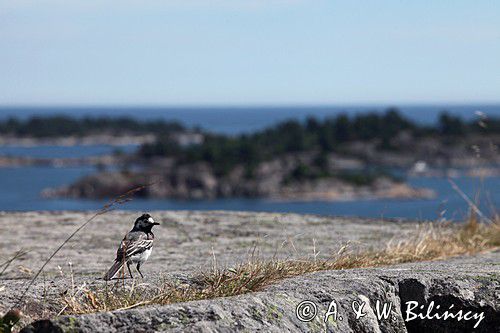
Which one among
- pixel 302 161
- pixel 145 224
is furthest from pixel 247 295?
pixel 302 161

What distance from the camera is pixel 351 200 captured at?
7825cm

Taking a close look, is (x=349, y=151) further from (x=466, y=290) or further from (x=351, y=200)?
(x=466, y=290)

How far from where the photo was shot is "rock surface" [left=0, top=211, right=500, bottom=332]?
3438mm

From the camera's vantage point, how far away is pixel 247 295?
149 inches

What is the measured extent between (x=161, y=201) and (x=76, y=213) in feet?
244

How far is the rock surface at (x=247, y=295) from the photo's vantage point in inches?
135

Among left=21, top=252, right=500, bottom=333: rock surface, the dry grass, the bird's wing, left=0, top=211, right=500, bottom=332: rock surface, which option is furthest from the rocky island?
left=21, top=252, right=500, bottom=333: rock surface

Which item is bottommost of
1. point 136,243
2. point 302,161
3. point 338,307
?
point 302,161

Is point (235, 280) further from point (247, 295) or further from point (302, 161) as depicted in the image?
point (302, 161)

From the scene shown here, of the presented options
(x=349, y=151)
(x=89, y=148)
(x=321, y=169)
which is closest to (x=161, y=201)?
(x=321, y=169)

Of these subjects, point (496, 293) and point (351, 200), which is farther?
point (351, 200)

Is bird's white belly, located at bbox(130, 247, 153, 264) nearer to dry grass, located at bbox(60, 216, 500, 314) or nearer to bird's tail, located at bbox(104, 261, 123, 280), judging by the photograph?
bird's tail, located at bbox(104, 261, 123, 280)

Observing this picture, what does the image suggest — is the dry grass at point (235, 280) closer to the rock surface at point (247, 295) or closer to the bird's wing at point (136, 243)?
the rock surface at point (247, 295)

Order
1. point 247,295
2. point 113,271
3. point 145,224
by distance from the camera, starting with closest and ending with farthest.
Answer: point 247,295
point 113,271
point 145,224
